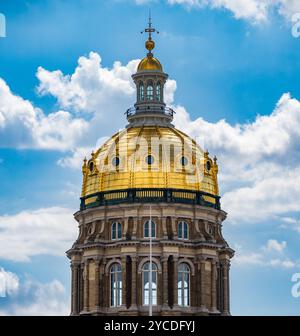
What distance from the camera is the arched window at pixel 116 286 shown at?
13088 centimetres

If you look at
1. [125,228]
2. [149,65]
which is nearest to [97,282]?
[125,228]

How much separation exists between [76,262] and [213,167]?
51.4 ft

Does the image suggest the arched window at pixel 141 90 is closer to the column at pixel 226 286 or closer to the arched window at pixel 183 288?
the column at pixel 226 286

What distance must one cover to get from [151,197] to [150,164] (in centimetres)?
316

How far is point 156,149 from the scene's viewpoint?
133125mm

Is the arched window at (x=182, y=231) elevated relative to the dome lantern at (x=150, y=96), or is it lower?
lower

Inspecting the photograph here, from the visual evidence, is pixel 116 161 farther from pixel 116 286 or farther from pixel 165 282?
pixel 165 282

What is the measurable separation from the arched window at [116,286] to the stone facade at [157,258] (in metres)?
0.33

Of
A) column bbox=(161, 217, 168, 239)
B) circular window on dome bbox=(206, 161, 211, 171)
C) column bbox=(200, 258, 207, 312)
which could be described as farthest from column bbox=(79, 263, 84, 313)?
circular window on dome bbox=(206, 161, 211, 171)

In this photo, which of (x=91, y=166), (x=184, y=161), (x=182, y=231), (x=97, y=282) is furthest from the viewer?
(x=91, y=166)

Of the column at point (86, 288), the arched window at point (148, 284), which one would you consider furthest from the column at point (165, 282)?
Result: the column at point (86, 288)

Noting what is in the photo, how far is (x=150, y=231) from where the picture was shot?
129 metres
